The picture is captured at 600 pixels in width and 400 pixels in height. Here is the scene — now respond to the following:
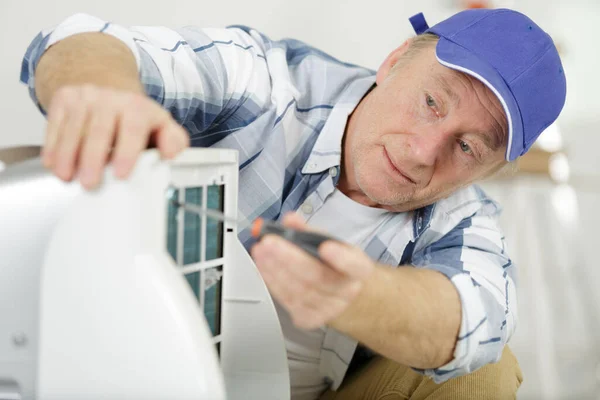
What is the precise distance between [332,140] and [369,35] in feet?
2.46

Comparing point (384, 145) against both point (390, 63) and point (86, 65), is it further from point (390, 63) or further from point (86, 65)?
point (86, 65)

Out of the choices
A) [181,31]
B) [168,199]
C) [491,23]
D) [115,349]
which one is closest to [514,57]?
[491,23]

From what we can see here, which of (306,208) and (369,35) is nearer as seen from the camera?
(306,208)

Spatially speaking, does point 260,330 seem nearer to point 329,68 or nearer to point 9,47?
point 329,68

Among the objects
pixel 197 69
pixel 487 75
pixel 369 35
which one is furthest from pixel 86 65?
pixel 369 35

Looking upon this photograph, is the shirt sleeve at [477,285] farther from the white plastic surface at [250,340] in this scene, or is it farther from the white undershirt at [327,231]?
the white plastic surface at [250,340]

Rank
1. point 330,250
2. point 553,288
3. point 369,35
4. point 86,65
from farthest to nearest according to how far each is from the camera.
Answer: point 553,288 < point 369,35 < point 86,65 < point 330,250

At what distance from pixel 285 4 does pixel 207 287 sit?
111 centimetres

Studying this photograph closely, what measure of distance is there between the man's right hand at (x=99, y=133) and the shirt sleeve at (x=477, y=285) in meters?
0.49

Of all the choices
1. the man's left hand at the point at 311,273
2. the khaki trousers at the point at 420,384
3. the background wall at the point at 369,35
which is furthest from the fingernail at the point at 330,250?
the background wall at the point at 369,35

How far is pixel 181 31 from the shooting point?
3.31 ft

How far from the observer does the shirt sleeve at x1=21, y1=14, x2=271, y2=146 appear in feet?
2.65

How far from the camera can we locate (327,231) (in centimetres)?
114

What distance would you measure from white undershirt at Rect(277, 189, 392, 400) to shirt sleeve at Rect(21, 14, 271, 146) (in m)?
0.21
